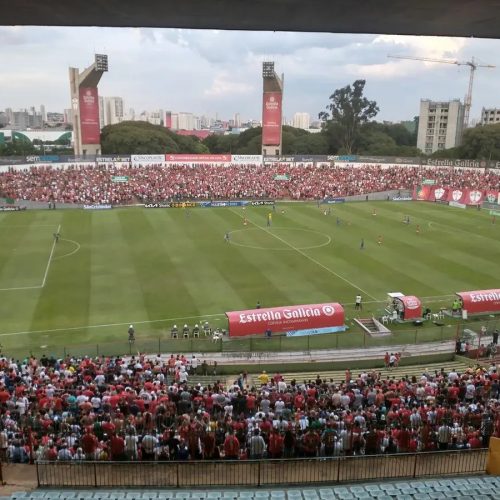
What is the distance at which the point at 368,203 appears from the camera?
2785 inches

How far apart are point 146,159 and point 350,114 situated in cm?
5738

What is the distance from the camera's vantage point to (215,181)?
7775 cm

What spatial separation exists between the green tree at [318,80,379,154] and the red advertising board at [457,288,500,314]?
93948 mm

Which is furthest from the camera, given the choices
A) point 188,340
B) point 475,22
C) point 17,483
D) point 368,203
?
point 368,203

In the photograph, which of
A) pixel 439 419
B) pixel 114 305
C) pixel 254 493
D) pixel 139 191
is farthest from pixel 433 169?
pixel 254 493

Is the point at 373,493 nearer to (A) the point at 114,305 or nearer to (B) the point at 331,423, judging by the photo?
(B) the point at 331,423

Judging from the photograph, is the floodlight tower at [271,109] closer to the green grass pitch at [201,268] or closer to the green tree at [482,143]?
the green grass pitch at [201,268]

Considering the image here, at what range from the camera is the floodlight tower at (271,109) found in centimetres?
8650

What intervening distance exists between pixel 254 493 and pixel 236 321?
1641 cm

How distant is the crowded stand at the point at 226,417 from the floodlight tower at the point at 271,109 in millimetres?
72341

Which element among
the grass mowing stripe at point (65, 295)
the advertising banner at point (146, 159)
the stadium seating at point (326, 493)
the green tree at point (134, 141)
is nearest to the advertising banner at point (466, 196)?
the advertising banner at point (146, 159)

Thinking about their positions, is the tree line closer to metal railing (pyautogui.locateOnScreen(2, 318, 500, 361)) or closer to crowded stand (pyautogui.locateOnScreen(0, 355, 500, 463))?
metal railing (pyautogui.locateOnScreen(2, 318, 500, 361))

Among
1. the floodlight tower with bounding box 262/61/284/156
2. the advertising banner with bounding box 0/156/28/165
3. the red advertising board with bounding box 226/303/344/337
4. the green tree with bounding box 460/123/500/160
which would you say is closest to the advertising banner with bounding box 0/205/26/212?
the advertising banner with bounding box 0/156/28/165

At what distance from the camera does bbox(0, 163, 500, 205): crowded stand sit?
69312 mm
